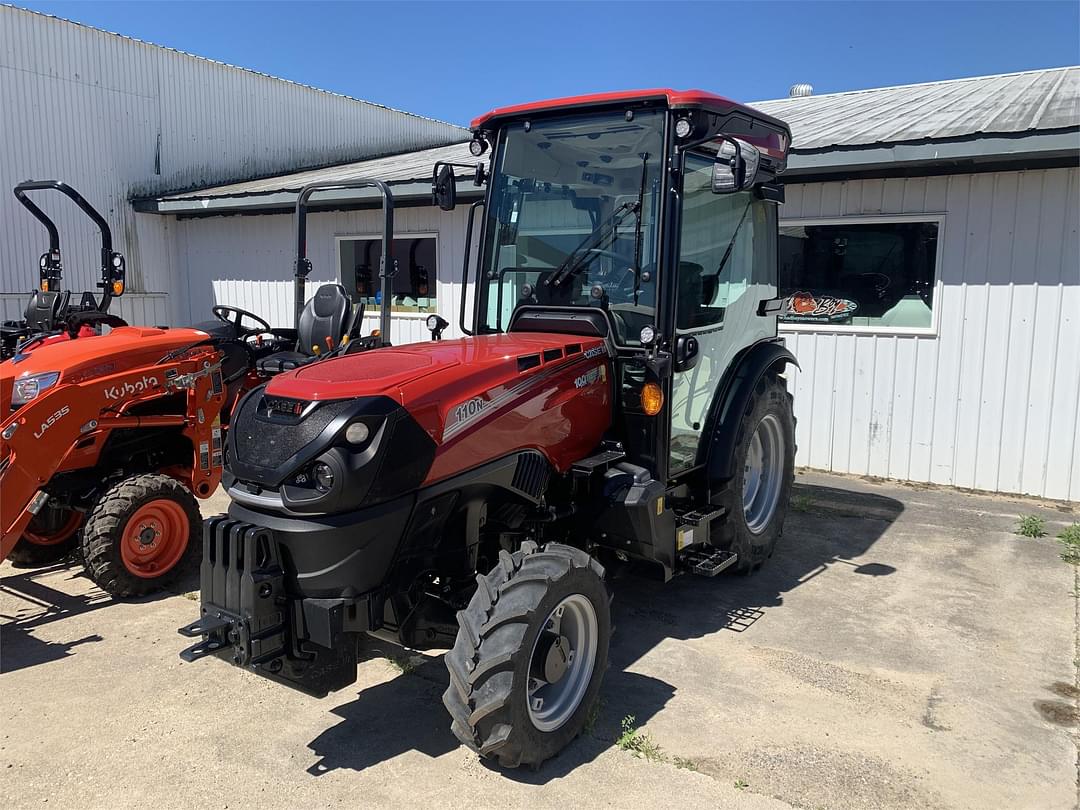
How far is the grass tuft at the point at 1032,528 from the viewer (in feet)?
18.8

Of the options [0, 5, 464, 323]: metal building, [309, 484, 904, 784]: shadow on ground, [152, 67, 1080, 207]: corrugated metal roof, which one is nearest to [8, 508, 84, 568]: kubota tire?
[309, 484, 904, 784]: shadow on ground

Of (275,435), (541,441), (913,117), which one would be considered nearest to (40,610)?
(275,435)

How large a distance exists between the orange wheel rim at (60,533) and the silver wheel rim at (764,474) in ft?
13.4

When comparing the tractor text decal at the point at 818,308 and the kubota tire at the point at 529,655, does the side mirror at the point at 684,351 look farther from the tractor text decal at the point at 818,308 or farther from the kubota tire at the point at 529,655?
the tractor text decal at the point at 818,308

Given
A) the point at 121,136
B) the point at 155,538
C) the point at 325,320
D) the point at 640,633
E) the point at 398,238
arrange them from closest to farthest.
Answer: the point at 640,633 → the point at 155,538 → the point at 325,320 → the point at 398,238 → the point at 121,136

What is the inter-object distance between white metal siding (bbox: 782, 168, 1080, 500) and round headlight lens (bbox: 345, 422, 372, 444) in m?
5.69

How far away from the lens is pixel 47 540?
16.8 feet

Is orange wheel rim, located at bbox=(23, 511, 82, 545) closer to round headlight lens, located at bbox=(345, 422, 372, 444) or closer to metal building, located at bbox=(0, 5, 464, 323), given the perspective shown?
round headlight lens, located at bbox=(345, 422, 372, 444)

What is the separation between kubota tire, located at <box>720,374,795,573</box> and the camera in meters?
4.48

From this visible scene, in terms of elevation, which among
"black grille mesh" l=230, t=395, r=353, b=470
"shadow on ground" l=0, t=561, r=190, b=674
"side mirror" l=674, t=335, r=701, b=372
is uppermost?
"side mirror" l=674, t=335, r=701, b=372

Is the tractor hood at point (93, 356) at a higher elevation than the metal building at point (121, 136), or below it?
below

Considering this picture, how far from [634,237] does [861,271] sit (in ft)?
13.9

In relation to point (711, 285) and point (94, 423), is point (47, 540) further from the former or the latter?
point (711, 285)

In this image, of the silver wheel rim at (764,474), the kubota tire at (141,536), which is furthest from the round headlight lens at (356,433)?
the silver wheel rim at (764,474)
